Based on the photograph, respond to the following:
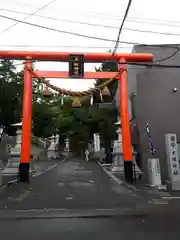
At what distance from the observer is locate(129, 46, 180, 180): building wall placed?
19312mm

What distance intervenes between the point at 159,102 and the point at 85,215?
11.5 metres

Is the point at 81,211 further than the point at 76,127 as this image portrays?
No

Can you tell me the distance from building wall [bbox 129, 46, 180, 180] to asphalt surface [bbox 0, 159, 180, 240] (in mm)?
4854

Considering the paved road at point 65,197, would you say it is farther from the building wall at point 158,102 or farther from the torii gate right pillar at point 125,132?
the building wall at point 158,102

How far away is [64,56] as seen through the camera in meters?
18.5

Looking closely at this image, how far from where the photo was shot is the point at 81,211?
1032 centimetres

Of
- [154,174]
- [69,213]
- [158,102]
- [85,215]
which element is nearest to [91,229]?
[85,215]

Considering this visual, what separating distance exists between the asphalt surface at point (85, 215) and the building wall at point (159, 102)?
4854mm

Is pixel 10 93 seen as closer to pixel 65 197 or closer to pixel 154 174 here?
pixel 154 174

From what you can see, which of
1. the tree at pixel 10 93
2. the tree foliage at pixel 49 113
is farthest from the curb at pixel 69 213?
the tree at pixel 10 93

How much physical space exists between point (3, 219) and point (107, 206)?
361cm

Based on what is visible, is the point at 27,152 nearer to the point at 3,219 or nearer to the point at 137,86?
the point at 137,86

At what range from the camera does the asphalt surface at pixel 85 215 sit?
7.20 meters

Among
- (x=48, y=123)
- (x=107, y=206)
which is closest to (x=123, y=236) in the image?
(x=107, y=206)
